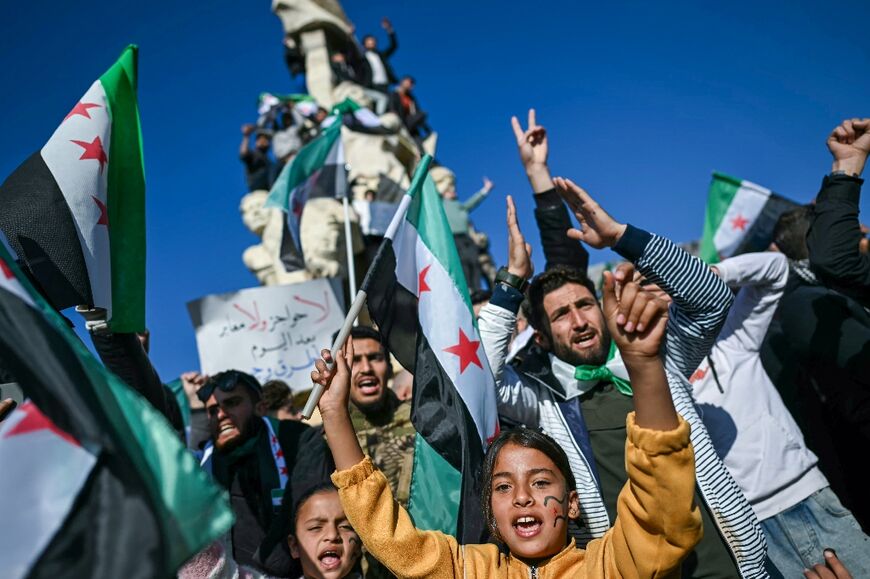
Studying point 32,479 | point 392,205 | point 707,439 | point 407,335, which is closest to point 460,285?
point 407,335

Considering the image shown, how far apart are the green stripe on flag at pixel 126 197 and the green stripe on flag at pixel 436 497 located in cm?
136

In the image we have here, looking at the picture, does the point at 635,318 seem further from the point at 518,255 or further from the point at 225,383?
the point at 225,383

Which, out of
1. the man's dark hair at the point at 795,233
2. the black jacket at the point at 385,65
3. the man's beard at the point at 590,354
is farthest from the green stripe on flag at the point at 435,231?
the black jacket at the point at 385,65

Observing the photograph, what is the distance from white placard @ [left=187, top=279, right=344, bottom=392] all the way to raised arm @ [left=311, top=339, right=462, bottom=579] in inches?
168

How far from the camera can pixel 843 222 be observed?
95.1 inches

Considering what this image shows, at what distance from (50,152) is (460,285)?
6.07 ft

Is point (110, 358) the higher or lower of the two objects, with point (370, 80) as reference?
lower

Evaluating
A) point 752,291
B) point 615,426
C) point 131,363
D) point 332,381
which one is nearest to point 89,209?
point 131,363

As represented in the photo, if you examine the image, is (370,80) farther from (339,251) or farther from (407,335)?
(407,335)

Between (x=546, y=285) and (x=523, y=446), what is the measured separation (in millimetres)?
893

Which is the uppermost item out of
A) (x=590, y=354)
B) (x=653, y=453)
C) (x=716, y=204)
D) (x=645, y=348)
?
(x=716, y=204)

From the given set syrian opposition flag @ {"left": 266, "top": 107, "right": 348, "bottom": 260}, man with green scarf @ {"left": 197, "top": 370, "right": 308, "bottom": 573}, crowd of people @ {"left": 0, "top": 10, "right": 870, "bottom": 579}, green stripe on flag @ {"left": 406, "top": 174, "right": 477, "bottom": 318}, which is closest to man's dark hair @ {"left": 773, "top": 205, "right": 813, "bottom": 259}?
crowd of people @ {"left": 0, "top": 10, "right": 870, "bottom": 579}

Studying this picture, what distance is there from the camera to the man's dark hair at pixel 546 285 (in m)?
2.58

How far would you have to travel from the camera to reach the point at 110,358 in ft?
8.71
